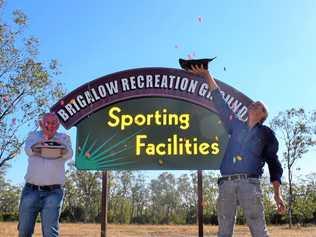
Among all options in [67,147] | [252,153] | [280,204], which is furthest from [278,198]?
[67,147]

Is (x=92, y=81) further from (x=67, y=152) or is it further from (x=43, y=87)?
(x=43, y=87)

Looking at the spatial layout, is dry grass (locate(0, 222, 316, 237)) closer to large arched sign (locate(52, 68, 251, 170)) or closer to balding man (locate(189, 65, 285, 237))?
large arched sign (locate(52, 68, 251, 170))

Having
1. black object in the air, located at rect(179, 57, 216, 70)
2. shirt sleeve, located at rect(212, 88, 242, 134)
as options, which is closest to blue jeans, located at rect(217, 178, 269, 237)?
shirt sleeve, located at rect(212, 88, 242, 134)

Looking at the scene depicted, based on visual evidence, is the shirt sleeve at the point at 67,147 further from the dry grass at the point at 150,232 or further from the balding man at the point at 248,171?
the dry grass at the point at 150,232

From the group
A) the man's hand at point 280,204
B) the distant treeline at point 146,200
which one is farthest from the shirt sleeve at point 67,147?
the distant treeline at point 146,200

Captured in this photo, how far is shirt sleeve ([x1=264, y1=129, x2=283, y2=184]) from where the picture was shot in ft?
16.2

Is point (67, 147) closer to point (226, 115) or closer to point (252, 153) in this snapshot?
point (226, 115)

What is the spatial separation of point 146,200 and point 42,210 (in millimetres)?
54487

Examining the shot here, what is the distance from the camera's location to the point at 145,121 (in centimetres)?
930

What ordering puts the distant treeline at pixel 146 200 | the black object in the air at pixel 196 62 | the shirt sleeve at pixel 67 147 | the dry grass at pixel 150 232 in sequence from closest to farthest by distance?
the shirt sleeve at pixel 67 147 → the black object in the air at pixel 196 62 → the dry grass at pixel 150 232 → the distant treeline at pixel 146 200

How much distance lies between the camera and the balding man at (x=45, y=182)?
493cm

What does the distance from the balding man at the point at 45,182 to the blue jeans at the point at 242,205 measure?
1571 millimetres

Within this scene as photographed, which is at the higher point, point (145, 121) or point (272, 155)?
point (145, 121)

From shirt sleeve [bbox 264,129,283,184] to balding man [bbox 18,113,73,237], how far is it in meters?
1.94
